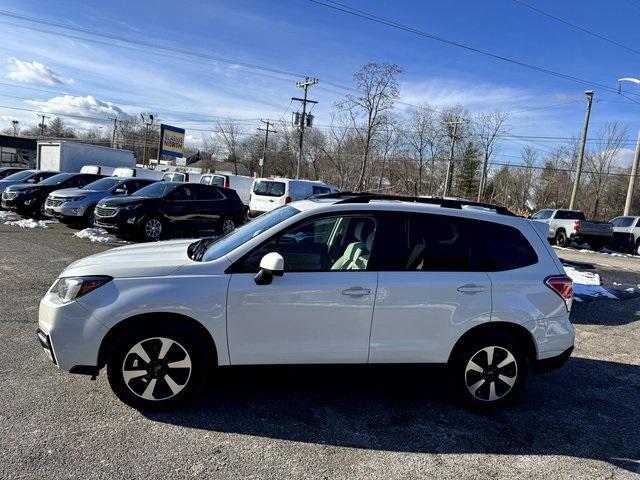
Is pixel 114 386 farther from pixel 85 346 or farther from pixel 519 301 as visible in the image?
pixel 519 301

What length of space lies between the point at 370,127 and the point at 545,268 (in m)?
43.6

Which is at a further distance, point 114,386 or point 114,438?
point 114,386

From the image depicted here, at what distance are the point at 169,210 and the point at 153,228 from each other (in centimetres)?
67

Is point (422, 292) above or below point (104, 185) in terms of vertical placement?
above

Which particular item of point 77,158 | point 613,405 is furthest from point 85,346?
point 77,158

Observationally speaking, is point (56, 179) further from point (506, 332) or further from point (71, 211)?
point (506, 332)

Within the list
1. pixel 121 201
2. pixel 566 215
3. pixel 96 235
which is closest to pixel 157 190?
pixel 121 201

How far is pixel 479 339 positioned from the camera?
4.01 m

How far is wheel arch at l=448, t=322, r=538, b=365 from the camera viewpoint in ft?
13.2

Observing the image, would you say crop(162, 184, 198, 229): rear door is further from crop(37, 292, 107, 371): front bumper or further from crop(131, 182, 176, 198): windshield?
crop(37, 292, 107, 371): front bumper

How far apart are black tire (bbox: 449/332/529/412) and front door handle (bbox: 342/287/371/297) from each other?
939 mm

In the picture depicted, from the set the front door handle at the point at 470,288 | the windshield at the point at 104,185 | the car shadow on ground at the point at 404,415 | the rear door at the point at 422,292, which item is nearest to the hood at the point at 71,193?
the windshield at the point at 104,185

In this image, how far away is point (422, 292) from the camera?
12.6ft

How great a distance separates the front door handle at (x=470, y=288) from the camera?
392cm
